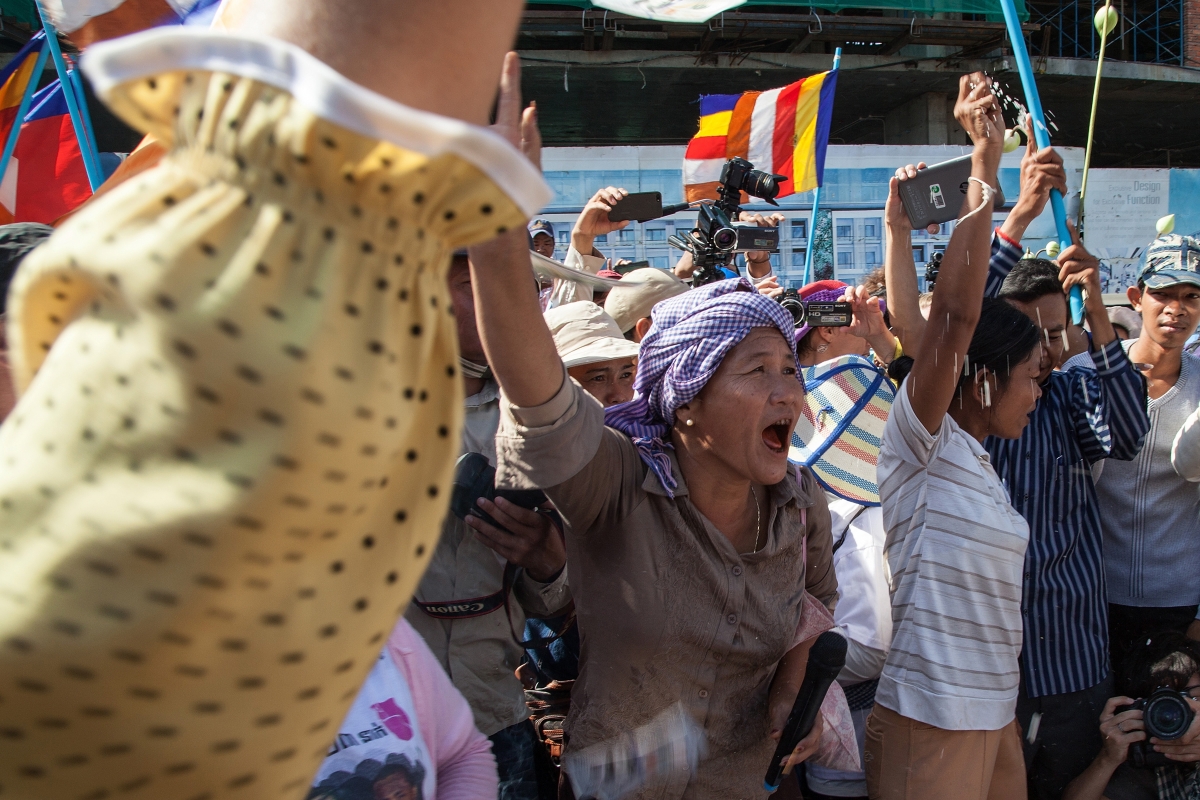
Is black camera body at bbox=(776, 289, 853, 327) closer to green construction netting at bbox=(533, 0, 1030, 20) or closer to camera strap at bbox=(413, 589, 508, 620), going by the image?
camera strap at bbox=(413, 589, 508, 620)

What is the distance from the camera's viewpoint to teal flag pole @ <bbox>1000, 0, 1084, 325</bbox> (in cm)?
323

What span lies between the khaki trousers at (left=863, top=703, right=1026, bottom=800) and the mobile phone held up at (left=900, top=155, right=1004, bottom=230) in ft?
4.86

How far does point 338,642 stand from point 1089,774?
346 centimetres

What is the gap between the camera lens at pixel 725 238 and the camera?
3820mm

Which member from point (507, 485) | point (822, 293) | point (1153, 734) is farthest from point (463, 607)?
point (822, 293)

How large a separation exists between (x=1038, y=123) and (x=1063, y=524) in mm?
1386

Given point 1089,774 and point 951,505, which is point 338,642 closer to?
point 951,505

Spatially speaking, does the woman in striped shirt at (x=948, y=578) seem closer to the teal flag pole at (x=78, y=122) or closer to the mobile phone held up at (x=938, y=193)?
the mobile phone held up at (x=938, y=193)

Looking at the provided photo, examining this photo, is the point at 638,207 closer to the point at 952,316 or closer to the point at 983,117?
the point at 983,117

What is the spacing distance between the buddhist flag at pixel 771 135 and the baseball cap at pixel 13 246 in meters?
5.85

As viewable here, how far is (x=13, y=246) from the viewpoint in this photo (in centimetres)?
174

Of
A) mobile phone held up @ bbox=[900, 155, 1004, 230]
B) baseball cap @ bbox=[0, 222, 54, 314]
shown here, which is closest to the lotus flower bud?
mobile phone held up @ bbox=[900, 155, 1004, 230]

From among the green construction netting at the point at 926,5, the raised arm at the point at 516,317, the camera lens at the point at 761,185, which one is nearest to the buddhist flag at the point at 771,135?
the camera lens at the point at 761,185

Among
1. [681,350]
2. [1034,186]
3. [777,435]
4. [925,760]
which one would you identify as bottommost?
[925,760]
